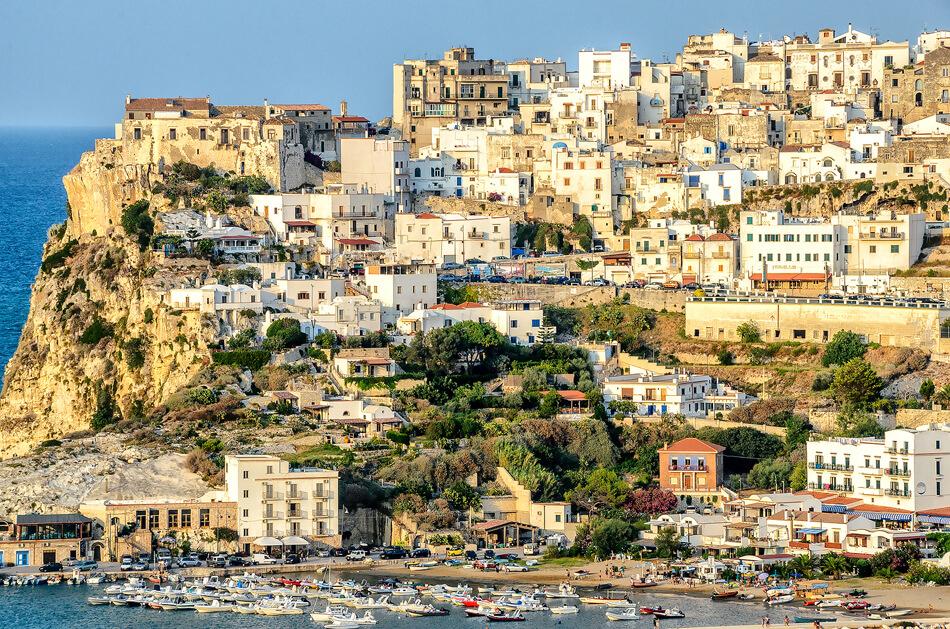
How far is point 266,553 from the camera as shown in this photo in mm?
70250

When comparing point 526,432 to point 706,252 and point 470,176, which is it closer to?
point 706,252

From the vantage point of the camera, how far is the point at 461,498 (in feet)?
237

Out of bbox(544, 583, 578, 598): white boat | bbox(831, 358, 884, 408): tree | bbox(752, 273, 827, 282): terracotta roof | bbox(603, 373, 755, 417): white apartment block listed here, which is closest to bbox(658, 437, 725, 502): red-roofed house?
bbox(603, 373, 755, 417): white apartment block

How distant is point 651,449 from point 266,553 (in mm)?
12792

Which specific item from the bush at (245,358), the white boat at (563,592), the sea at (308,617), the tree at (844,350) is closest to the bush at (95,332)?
the bush at (245,358)

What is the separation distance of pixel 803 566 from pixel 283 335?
2230 centimetres

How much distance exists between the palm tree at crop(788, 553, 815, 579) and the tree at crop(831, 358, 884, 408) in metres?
12.0

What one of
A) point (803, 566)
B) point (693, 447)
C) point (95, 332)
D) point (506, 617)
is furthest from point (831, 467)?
point (95, 332)

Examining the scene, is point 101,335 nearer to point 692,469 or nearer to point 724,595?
point 692,469

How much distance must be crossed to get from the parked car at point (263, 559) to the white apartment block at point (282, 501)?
81 cm

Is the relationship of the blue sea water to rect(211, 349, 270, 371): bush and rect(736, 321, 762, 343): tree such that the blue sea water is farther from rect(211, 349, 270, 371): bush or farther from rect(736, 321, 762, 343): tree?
rect(736, 321, 762, 343): tree

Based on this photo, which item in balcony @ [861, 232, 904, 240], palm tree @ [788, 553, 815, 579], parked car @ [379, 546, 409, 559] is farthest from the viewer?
balcony @ [861, 232, 904, 240]

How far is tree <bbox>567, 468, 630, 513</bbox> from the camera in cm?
7244

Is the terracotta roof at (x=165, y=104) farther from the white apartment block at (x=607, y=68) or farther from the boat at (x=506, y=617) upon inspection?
the boat at (x=506, y=617)
